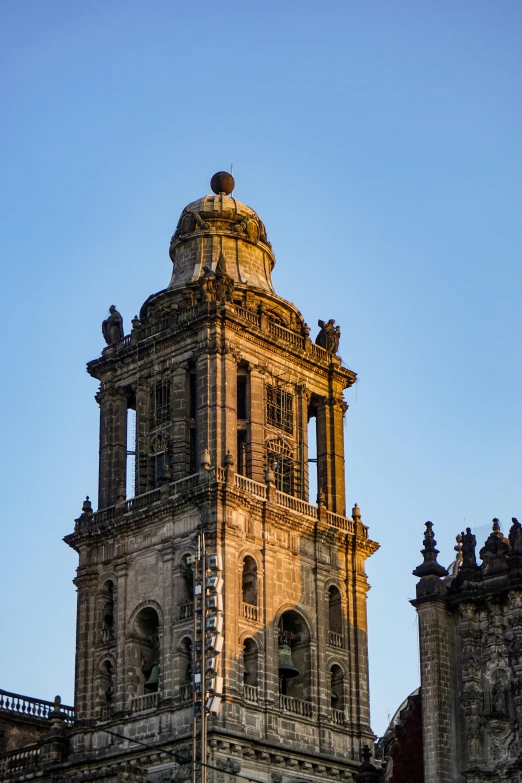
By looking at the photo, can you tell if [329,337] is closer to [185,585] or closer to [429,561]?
[185,585]

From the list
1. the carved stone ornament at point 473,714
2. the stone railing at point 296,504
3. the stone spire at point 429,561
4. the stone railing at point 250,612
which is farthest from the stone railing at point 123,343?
the carved stone ornament at point 473,714

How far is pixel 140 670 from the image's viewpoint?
74.1 metres

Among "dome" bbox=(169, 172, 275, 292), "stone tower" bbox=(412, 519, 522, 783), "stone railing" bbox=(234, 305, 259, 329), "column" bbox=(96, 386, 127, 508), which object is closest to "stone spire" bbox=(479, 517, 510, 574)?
"stone tower" bbox=(412, 519, 522, 783)

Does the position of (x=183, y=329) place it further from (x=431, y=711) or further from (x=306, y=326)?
(x=431, y=711)

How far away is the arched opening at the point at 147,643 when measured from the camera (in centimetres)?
7400

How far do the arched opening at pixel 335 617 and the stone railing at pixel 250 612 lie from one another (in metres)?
4.77

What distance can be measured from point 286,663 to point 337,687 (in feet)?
10.7

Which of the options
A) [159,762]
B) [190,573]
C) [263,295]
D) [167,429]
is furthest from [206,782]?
[263,295]

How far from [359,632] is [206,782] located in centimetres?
1329

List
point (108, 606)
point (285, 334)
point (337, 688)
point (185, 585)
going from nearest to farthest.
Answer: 1. point (185, 585)
2. point (337, 688)
3. point (108, 606)
4. point (285, 334)

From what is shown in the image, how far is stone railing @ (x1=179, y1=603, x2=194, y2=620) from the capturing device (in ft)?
235

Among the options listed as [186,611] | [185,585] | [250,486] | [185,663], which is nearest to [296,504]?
[250,486]

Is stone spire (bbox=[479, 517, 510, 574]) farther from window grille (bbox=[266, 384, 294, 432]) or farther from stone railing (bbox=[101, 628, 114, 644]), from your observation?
stone railing (bbox=[101, 628, 114, 644])

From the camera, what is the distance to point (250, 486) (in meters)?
74.6
